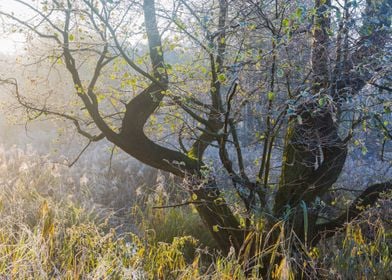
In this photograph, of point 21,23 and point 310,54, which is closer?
point 310,54

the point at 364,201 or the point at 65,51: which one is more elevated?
the point at 65,51

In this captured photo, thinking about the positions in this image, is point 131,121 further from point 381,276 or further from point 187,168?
point 381,276

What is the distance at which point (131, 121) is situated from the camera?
4656 millimetres

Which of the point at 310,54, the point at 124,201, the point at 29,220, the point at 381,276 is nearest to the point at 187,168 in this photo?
the point at 310,54

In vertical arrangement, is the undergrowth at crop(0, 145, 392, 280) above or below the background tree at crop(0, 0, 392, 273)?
below

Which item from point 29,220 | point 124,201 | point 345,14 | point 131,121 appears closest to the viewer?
point 345,14

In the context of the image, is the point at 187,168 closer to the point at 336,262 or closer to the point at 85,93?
the point at 85,93

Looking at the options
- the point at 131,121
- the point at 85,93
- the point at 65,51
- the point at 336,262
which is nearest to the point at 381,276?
the point at 336,262

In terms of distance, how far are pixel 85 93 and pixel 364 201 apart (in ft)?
9.14

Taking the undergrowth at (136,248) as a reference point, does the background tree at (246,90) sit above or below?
above

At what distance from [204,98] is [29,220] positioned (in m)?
2.66

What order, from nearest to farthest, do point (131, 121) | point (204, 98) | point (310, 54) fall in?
point (310, 54), point (131, 121), point (204, 98)

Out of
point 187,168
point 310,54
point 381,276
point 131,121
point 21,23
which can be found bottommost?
point 381,276

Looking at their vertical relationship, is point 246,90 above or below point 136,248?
above
